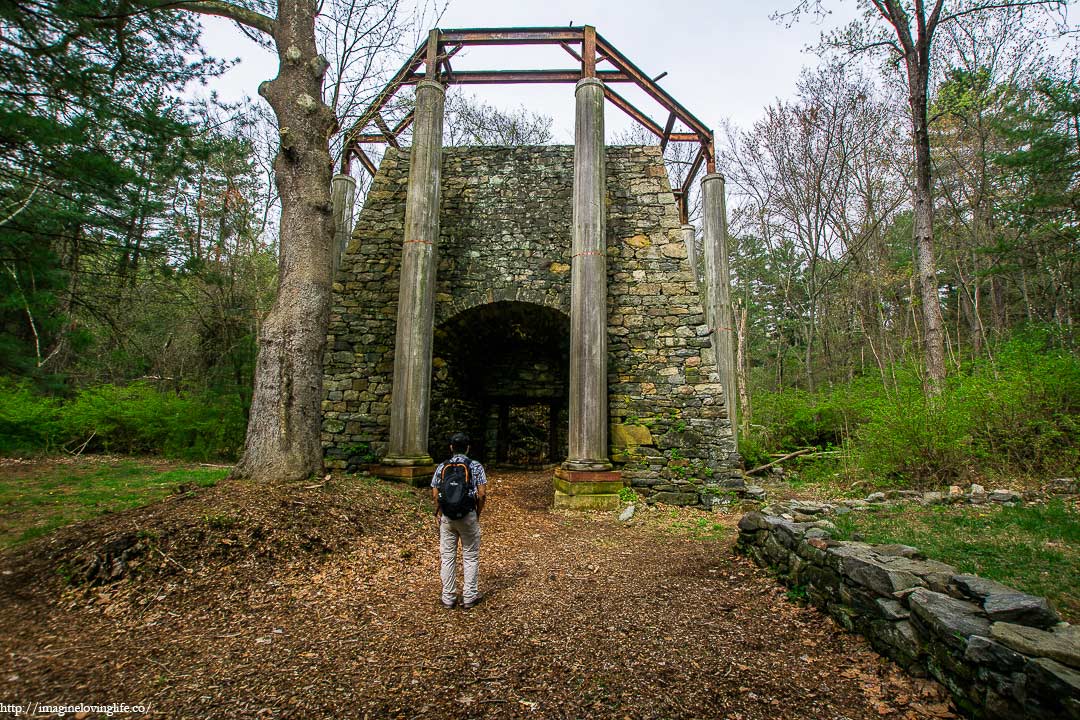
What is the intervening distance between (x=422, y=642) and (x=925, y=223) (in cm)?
1008

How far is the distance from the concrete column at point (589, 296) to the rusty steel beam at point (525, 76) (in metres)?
0.74

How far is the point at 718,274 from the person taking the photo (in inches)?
350

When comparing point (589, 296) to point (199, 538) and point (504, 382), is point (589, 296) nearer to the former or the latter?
point (504, 382)

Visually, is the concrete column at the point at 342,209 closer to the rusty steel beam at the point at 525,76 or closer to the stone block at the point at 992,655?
the rusty steel beam at the point at 525,76

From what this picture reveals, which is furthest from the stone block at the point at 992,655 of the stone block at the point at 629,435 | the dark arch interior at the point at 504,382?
the dark arch interior at the point at 504,382

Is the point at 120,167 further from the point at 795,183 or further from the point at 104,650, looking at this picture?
the point at 795,183

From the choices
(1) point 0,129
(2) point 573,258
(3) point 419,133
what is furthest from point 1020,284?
(1) point 0,129

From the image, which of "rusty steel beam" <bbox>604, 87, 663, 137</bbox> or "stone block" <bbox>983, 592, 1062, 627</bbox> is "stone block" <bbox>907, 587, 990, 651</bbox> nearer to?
"stone block" <bbox>983, 592, 1062, 627</bbox>

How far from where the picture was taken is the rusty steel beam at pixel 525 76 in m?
7.96

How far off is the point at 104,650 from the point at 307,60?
6.55 m

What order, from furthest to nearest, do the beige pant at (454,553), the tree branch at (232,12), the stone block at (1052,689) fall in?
the tree branch at (232,12)
the beige pant at (454,553)
the stone block at (1052,689)

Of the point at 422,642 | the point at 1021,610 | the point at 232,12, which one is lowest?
the point at 422,642

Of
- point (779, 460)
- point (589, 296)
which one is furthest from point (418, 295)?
point (779, 460)

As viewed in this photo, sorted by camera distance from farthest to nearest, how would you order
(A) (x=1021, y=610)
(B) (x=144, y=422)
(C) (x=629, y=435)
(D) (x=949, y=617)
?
(B) (x=144, y=422), (C) (x=629, y=435), (D) (x=949, y=617), (A) (x=1021, y=610)
